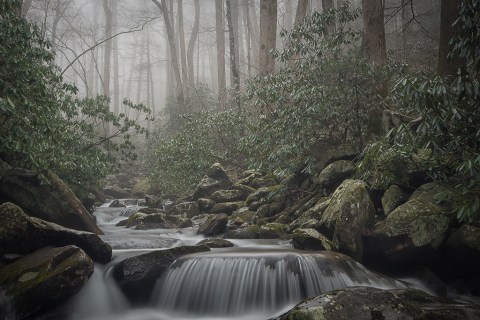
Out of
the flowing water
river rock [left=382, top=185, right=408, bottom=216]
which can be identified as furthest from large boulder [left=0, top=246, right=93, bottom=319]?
river rock [left=382, top=185, right=408, bottom=216]

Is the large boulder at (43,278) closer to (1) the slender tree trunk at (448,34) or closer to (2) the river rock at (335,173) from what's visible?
(2) the river rock at (335,173)

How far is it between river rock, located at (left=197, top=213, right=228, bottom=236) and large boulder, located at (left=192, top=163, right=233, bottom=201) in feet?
11.8

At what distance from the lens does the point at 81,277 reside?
6387 mm

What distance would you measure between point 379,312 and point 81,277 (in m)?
4.57

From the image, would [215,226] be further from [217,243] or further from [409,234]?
[409,234]

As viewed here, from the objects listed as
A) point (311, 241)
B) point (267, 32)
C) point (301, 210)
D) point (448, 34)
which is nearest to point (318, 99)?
point (301, 210)

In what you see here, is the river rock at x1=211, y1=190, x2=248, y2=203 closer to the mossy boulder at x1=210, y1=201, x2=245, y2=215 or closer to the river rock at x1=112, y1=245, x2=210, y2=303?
the mossy boulder at x1=210, y1=201, x2=245, y2=215

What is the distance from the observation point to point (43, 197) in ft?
29.2

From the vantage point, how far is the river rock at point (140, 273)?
732 centimetres

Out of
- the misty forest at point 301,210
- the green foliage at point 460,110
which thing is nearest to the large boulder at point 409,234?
the misty forest at point 301,210

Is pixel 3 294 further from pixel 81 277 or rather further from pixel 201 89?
pixel 201 89

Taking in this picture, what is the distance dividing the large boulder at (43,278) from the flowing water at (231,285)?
580 millimetres

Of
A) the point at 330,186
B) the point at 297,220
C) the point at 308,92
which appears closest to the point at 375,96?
the point at 308,92

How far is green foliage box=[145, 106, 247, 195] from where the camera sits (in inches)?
610
